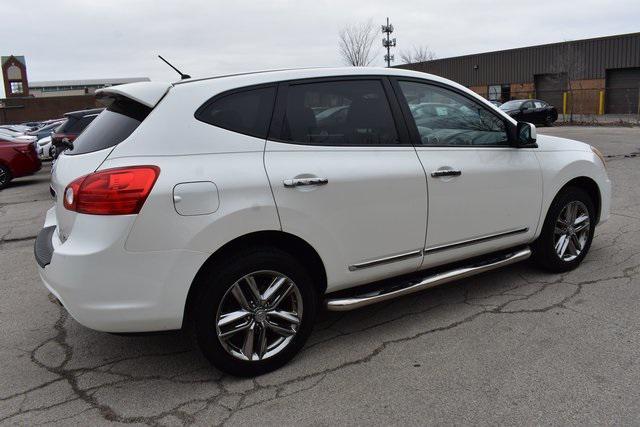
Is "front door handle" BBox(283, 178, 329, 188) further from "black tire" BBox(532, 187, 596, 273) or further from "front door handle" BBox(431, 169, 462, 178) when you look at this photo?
"black tire" BBox(532, 187, 596, 273)

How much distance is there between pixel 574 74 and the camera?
3825 cm

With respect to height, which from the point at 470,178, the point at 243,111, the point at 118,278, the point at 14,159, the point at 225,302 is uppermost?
the point at 243,111

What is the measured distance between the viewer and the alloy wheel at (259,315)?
3031 mm

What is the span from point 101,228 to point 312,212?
1145 mm

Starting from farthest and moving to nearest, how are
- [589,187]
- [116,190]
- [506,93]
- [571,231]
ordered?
[506,93] → [589,187] → [571,231] → [116,190]

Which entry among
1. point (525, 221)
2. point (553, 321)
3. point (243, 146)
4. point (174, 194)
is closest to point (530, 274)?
point (525, 221)

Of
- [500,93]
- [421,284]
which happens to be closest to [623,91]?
[500,93]

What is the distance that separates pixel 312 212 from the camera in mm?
3162

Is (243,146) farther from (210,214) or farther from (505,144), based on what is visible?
(505,144)

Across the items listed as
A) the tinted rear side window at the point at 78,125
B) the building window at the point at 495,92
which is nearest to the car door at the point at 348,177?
the tinted rear side window at the point at 78,125

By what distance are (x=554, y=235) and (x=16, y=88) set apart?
69363mm

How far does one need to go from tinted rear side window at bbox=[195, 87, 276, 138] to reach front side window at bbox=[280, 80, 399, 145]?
0.40 ft

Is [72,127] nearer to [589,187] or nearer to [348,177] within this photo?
[348,177]

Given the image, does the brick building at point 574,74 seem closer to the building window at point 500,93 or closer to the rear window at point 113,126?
the building window at point 500,93
